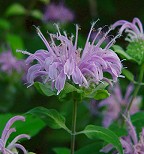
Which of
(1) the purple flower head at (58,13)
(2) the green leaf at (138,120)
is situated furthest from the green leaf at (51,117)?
(1) the purple flower head at (58,13)

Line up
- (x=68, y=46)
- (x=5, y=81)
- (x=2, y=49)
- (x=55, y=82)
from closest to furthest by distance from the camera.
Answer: (x=55, y=82)
(x=68, y=46)
(x=5, y=81)
(x=2, y=49)

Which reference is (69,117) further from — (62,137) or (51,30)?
(51,30)

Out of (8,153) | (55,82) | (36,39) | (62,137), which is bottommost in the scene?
(62,137)

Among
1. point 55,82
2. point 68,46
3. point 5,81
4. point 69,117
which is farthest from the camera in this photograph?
point 5,81

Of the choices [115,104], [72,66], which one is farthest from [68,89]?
[115,104]

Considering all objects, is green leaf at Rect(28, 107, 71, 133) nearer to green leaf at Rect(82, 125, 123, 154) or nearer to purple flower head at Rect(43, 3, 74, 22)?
green leaf at Rect(82, 125, 123, 154)

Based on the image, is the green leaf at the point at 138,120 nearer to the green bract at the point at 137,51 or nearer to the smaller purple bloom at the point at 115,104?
the green bract at the point at 137,51

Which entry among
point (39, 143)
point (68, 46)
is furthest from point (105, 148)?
point (39, 143)
